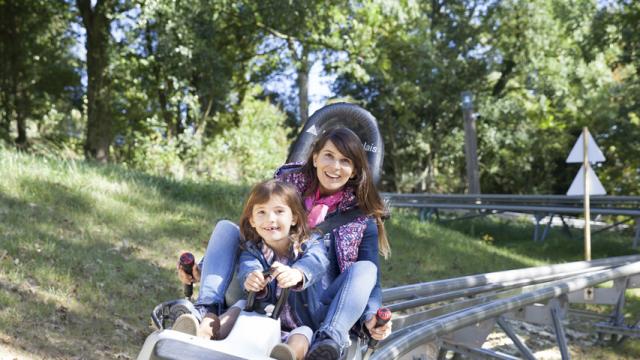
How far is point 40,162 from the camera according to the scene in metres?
9.04

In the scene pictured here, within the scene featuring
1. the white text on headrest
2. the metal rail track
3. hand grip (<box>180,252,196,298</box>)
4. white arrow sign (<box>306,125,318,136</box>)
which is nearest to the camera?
hand grip (<box>180,252,196,298</box>)

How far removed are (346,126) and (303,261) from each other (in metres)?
1.40

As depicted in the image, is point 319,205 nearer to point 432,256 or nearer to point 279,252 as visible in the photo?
point 279,252

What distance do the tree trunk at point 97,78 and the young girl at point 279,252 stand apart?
13102 millimetres

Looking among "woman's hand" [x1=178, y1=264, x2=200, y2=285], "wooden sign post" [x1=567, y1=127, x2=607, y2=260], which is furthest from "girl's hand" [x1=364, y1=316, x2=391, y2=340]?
"wooden sign post" [x1=567, y1=127, x2=607, y2=260]

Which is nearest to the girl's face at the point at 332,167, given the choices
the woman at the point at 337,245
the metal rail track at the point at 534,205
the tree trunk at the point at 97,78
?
the woman at the point at 337,245

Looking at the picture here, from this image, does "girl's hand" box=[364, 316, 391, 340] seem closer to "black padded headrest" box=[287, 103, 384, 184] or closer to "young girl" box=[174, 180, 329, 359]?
"young girl" box=[174, 180, 329, 359]

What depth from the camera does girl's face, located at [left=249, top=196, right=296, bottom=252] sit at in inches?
126

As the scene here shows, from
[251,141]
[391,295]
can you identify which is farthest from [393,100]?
[391,295]

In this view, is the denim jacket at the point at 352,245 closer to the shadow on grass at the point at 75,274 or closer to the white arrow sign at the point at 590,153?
the shadow on grass at the point at 75,274

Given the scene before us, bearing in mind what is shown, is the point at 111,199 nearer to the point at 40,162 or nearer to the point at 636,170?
the point at 40,162

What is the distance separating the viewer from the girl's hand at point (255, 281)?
298 cm

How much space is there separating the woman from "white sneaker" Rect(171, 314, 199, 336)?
0.41 feet

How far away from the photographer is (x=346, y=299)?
10.4 ft
